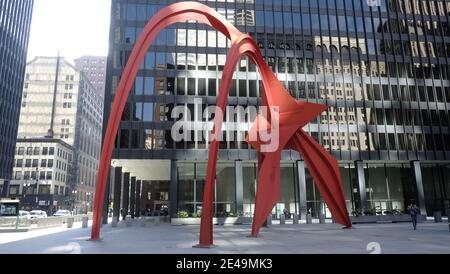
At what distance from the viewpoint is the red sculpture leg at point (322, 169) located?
2178 cm

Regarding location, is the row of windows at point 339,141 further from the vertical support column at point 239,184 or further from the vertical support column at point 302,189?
the vertical support column at point 302,189

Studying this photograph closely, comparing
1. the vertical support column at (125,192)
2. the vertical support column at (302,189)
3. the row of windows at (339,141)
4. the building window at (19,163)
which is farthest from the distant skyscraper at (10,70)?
the vertical support column at (302,189)

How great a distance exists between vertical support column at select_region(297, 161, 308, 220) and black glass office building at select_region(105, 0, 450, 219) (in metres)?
0.11

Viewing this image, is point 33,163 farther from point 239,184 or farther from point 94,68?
point 94,68

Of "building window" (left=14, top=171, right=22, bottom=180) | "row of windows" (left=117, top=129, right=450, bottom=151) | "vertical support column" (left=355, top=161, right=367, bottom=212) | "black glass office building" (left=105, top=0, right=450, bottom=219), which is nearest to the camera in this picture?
"row of windows" (left=117, top=129, right=450, bottom=151)

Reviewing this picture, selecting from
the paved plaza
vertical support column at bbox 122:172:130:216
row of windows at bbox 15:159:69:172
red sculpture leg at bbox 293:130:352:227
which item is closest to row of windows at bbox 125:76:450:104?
vertical support column at bbox 122:172:130:216

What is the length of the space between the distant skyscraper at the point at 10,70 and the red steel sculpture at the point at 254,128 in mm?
64835

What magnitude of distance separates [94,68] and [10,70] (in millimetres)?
98801

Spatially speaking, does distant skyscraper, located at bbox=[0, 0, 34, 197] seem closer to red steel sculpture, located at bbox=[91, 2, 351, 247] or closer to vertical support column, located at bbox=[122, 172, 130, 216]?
vertical support column, located at bbox=[122, 172, 130, 216]

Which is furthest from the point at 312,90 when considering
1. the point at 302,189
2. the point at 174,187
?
the point at 174,187

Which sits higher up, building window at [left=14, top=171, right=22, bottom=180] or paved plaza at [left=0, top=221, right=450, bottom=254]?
building window at [left=14, top=171, right=22, bottom=180]

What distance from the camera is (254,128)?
20.3 metres

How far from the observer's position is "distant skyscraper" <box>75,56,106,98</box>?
556ft
